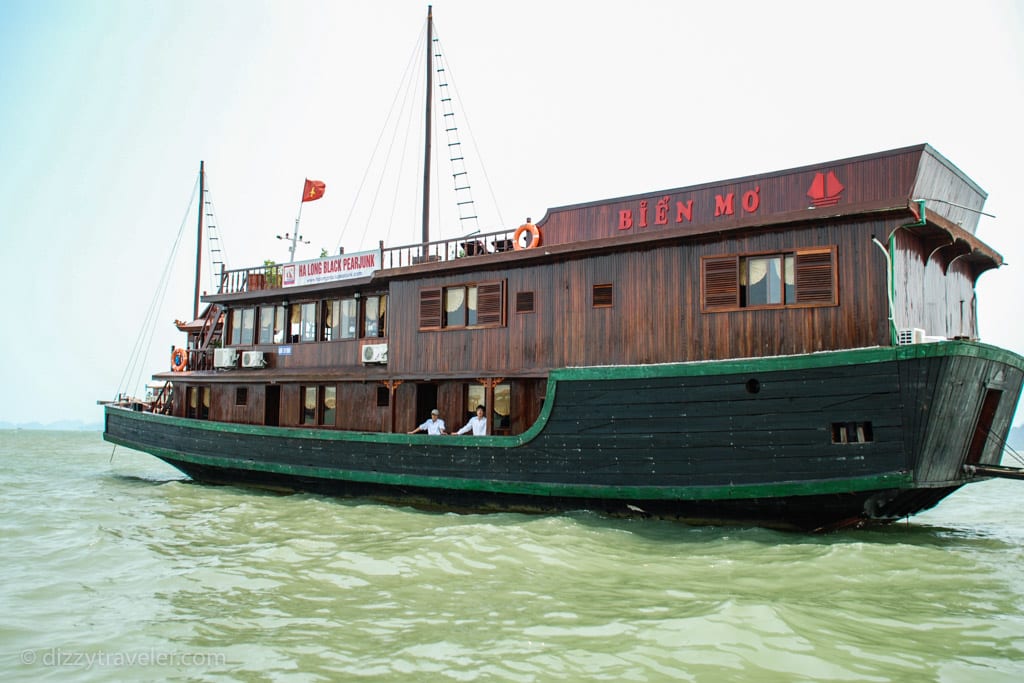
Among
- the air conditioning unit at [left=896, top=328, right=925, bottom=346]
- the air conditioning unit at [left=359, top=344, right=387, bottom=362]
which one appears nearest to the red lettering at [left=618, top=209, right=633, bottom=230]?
the air conditioning unit at [left=896, top=328, right=925, bottom=346]

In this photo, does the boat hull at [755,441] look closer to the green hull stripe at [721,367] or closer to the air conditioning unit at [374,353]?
the green hull stripe at [721,367]

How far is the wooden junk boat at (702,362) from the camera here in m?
8.50

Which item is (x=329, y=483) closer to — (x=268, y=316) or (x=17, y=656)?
(x=268, y=316)

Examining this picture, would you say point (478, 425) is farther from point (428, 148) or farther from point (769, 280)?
point (428, 148)

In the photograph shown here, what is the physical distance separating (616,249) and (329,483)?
6.90 meters

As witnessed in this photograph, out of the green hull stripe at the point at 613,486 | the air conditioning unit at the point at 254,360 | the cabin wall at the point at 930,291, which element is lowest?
the green hull stripe at the point at 613,486

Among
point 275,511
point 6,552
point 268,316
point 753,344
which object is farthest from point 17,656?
point 268,316

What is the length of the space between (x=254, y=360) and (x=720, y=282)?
1045 centimetres

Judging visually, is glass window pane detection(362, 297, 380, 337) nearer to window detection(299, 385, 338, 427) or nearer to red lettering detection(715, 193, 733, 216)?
window detection(299, 385, 338, 427)

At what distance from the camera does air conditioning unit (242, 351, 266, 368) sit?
1602 centimetres

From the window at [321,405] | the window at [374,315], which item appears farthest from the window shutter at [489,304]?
the window at [321,405]

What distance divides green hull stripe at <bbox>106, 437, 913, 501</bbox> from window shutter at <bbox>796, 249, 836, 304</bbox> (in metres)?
2.20

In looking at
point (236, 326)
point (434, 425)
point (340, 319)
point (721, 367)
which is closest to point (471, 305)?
point (434, 425)

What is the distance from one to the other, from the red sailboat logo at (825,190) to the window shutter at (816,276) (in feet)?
2.08
